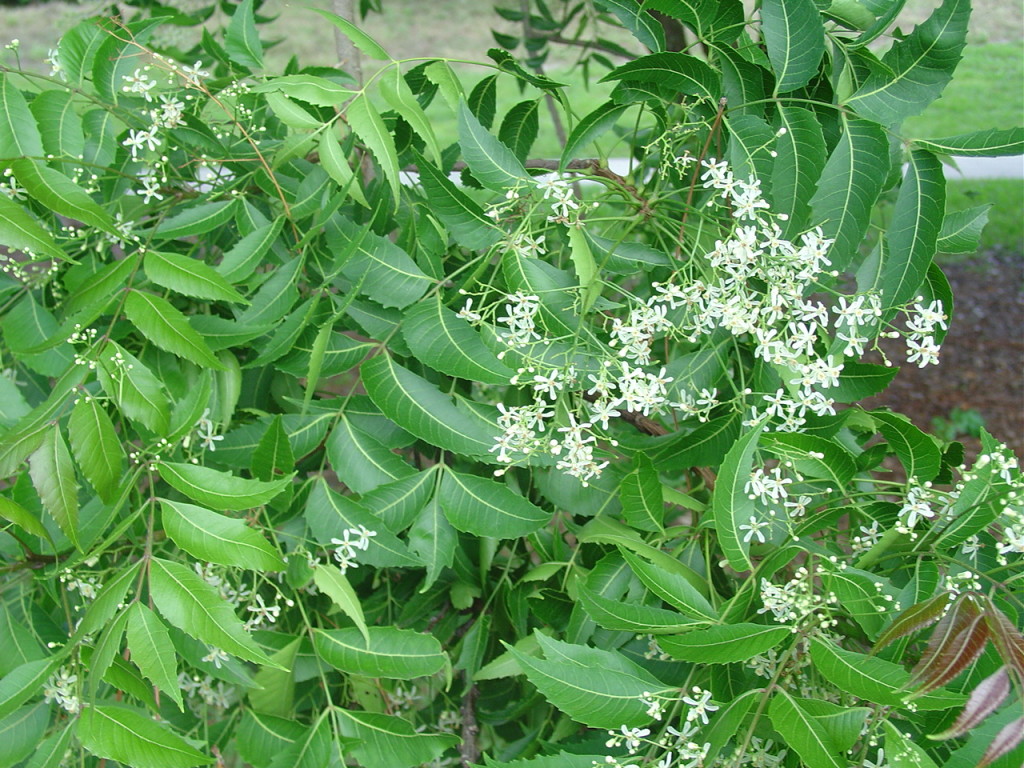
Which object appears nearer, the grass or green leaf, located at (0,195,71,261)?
green leaf, located at (0,195,71,261)

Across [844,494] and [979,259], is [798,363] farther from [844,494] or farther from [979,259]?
[979,259]

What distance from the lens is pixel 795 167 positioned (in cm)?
99

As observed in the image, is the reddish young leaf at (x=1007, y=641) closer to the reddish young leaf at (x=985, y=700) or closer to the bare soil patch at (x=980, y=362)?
the reddish young leaf at (x=985, y=700)

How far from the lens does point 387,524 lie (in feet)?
3.78

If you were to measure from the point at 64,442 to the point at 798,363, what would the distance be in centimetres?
83

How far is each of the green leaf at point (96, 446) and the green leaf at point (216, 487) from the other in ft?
0.21

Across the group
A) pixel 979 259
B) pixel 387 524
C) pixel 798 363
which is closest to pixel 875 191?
pixel 798 363

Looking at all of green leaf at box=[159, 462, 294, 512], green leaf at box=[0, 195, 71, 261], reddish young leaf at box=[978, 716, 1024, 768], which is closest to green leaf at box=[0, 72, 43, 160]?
green leaf at box=[0, 195, 71, 261]

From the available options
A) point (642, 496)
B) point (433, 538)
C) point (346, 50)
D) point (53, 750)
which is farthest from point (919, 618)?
point (346, 50)

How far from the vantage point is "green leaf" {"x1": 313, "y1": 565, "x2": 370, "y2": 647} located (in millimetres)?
1095

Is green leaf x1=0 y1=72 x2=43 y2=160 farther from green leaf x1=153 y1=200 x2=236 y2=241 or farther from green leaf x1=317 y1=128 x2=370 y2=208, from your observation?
green leaf x1=317 y1=128 x2=370 y2=208

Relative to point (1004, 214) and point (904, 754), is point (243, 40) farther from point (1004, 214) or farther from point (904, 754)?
point (1004, 214)

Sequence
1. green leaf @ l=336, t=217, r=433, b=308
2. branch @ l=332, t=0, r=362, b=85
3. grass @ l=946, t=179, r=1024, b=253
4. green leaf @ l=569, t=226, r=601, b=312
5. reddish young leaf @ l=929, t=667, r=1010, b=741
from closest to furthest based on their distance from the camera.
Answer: reddish young leaf @ l=929, t=667, r=1010, b=741 < green leaf @ l=569, t=226, r=601, b=312 < green leaf @ l=336, t=217, r=433, b=308 < branch @ l=332, t=0, r=362, b=85 < grass @ l=946, t=179, r=1024, b=253

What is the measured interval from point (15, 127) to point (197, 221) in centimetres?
24
